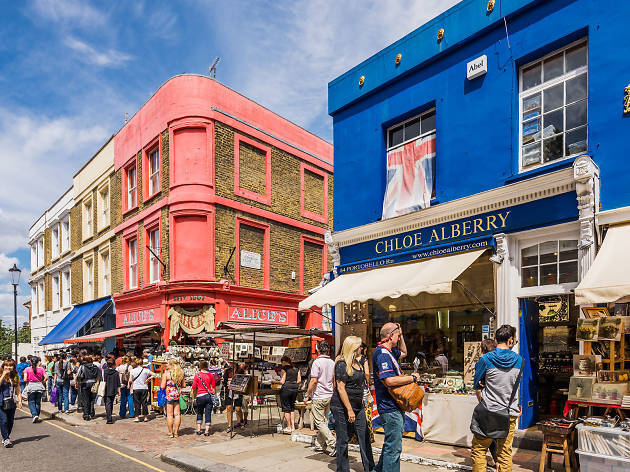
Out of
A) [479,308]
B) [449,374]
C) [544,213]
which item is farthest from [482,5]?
[449,374]

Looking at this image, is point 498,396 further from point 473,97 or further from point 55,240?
point 55,240

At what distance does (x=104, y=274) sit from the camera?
24.3 meters

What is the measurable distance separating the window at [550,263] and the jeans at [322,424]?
13.0 ft

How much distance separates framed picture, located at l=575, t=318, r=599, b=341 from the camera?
22.7ft

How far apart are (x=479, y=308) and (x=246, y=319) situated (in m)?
10.2

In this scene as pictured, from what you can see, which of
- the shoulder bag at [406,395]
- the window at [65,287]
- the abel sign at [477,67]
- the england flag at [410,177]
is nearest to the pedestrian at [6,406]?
the shoulder bag at [406,395]

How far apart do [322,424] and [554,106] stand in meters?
6.49

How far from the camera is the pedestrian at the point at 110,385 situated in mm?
13244

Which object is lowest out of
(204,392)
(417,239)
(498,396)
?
(204,392)

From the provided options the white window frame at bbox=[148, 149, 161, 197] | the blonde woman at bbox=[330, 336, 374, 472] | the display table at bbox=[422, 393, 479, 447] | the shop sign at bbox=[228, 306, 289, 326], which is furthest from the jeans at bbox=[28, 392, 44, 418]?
the blonde woman at bbox=[330, 336, 374, 472]

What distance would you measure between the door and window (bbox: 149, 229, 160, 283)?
14168 mm

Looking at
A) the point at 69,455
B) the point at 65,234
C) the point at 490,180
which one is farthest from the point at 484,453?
the point at 65,234

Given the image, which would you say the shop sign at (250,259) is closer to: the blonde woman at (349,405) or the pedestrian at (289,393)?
the pedestrian at (289,393)

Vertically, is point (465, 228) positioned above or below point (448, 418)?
above
